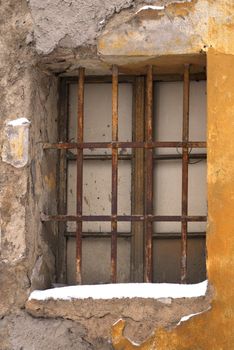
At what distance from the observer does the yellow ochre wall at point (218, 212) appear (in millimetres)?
3139

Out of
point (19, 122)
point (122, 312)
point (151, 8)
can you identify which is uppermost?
point (151, 8)

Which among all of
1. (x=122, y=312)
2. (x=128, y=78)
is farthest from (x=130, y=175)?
(x=122, y=312)

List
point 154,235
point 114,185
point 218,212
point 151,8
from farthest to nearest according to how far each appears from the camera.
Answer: point 154,235
point 114,185
point 151,8
point 218,212

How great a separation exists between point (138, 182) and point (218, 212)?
1.86ft

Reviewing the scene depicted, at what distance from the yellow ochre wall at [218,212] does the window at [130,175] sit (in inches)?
9.9

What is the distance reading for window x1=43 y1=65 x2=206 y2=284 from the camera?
3.54 metres

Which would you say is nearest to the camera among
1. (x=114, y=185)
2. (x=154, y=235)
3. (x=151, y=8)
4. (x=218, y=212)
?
(x=218, y=212)

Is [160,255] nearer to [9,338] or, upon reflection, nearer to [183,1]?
[9,338]

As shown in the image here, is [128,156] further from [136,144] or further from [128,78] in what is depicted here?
[128,78]

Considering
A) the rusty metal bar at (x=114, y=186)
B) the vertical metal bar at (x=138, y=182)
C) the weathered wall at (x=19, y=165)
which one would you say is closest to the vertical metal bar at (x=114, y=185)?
the rusty metal bar at (x=114, y=186)

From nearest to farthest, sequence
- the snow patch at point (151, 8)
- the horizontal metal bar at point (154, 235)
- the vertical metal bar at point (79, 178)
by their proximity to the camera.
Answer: the snow patch at point (151, 8), the vertical metal bar at point (79, 178), the horizontal metal bar at point (154, 235)

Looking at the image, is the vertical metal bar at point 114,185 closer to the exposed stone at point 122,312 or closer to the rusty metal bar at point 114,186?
the rusty metal bar at point 114,186

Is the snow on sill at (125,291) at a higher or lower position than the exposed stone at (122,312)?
higher

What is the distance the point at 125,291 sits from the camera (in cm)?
324
